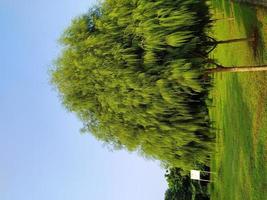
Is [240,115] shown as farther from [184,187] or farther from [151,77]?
[184,187]

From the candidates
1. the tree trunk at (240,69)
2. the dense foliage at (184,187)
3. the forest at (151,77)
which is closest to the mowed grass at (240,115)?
the tree trunk at (240,69)

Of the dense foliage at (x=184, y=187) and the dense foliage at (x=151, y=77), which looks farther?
the dense foliage at (x=184, y=187)

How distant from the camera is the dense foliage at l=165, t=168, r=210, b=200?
42.4 m

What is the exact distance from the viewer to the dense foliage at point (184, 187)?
42.4 m

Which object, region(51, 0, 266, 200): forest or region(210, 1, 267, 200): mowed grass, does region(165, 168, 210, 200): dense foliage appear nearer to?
region(210, 1, 267, 200): mowed grass

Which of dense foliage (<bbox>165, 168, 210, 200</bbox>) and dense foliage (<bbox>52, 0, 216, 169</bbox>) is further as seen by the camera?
dense foliage (<bbox>165, 168, 210, 200</bbox>)

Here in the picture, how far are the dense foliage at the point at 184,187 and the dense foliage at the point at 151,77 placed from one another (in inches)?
758

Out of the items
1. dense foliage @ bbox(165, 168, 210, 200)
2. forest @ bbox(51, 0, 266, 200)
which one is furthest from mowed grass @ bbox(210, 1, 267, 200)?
dense foliage @ bbox(165, 168, 210, 200)

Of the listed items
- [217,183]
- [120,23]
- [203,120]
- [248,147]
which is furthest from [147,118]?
[217,183]

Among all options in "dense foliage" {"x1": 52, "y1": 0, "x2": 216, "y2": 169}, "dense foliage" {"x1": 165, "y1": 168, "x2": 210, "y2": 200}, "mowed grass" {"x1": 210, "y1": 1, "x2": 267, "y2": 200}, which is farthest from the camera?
"dense foliage" {"x1": 165, "y1": 168, "x2": 210, "y2": 200}

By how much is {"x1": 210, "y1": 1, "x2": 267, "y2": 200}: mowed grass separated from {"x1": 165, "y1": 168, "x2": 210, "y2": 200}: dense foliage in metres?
4.75

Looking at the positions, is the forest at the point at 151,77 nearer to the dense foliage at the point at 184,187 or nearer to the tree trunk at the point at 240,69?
the tree trunk at the point at 240,69

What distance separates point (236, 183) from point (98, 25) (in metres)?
12.4

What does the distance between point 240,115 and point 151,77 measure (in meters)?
10.1
